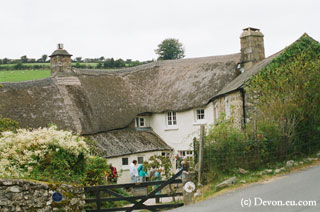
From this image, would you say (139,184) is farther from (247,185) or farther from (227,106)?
(227,106)

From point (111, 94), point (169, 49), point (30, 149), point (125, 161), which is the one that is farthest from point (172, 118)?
point (169, 49)

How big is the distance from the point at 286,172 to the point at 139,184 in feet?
15.9

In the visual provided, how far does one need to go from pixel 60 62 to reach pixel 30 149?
2098cm

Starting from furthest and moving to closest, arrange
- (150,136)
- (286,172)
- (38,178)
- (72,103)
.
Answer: (150,136) < (72,103) < (286,172) < (38,178)

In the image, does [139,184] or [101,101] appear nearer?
[139,184]

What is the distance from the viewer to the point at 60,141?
42.9 feet

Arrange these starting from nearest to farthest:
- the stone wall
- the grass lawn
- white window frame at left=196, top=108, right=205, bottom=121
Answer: the stone wall, white window frame at left=196, top=108, right=205, bottom=121, the grass lawn

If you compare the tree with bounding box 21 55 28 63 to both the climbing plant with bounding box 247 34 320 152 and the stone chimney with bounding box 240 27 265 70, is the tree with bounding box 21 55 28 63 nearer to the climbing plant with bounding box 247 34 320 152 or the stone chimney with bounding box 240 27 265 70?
the stone chimney with bounding box 240 27 265 70

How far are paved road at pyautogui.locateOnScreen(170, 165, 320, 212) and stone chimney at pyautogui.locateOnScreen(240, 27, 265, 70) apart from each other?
1576cm

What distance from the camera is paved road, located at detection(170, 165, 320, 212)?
10.1 metres

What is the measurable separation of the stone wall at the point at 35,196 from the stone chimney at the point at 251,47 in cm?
1868

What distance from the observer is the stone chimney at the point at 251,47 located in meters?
28.3

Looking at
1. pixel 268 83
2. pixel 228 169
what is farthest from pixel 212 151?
pixel 268 83

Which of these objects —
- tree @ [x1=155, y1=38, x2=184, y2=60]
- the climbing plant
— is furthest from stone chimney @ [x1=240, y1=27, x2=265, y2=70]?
tree @ [x1=155, y1=38, x2=184, y2=60]
